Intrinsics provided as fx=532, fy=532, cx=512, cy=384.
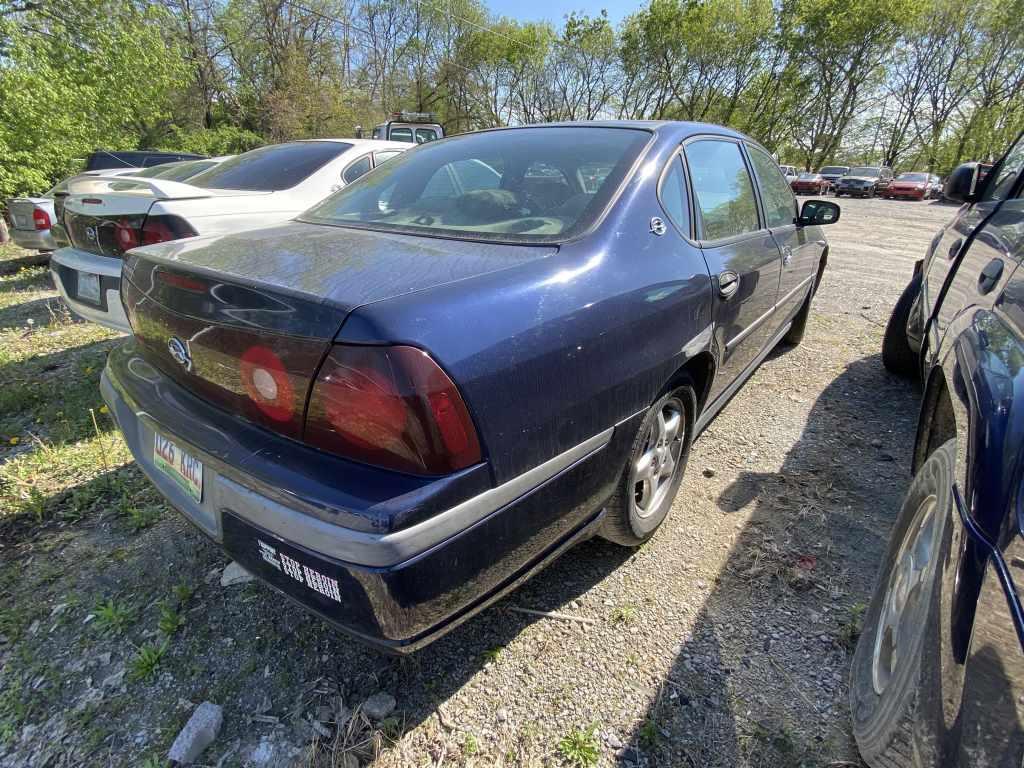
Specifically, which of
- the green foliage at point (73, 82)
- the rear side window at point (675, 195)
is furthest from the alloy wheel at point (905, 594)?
the green foliage at point (73, 82)

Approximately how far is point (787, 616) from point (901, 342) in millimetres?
2692

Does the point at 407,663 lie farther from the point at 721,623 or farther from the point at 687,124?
the point at 687,124

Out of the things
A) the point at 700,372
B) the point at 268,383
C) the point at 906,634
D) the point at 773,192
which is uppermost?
the point at 773,192

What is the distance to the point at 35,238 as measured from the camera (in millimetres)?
6629

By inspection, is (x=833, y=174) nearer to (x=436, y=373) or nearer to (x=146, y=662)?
(x=436, y=373)

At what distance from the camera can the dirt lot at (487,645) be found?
1.51 metres

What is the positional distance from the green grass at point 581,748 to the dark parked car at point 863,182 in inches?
1235

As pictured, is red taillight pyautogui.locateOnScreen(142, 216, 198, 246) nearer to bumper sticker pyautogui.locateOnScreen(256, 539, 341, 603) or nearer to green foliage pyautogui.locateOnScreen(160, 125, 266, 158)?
bumper sticker pyautogui.locateOnScreen(256, 539, 341, 603)

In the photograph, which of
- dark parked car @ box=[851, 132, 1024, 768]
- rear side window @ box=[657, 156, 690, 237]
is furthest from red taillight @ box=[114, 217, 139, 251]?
dark parked car @ box=[851, 132, 1024, 768]

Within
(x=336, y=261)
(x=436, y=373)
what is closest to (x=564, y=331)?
(x=436, y=373)

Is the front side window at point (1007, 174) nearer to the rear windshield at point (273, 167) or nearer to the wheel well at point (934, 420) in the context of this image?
the wheel well at point (934, 420)

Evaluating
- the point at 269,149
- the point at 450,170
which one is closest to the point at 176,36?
the point at 269,149

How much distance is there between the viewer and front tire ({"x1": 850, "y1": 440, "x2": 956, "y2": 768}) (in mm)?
1059

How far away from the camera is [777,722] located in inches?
60.9
